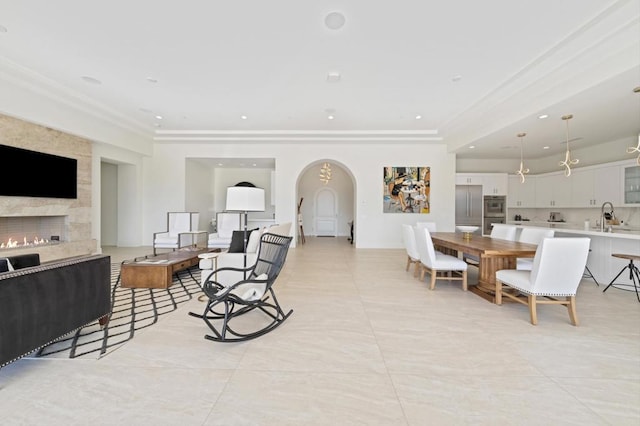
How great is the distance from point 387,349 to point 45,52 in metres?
5.58

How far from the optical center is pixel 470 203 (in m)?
7.90

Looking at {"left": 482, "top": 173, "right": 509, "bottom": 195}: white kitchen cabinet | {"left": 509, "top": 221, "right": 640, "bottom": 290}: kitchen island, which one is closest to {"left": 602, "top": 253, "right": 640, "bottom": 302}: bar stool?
{"left": 509, "top": 221, "right": 640, "bottom": 290}: kitchen island

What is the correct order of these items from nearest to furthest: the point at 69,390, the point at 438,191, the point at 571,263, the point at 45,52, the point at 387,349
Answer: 1. the point at 69,390
2. the point at 387,349
3. the point at 571,263
4. the point at 45,52
5. the point at 438,191

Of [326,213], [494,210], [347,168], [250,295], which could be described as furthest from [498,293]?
[326,213]

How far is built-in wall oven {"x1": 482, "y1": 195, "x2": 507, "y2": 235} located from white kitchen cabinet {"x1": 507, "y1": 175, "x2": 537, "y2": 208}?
30 centimetres

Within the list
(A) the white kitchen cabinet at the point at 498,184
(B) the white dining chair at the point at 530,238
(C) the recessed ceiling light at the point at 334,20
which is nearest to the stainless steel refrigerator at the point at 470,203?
(A) the white kitchen cabinet at the point at 498,184

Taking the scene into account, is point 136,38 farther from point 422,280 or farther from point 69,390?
point 422,280

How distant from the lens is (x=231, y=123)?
6512mm

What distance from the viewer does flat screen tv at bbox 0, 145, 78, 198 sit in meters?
4.54

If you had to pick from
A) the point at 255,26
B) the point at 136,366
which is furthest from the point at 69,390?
the point at 255,26

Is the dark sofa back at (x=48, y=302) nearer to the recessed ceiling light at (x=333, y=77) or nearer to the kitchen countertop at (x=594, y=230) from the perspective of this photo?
the recessed ceiling light at (x=333, y=77)

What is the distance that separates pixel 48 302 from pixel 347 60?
13.3 ft

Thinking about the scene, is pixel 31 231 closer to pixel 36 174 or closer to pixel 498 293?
pixel 36 174

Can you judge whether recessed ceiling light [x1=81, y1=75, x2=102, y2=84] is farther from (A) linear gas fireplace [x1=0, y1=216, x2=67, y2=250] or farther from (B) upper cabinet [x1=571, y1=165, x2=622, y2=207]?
(B) upper cabinet [x1=571, y1=165, x2=622, y2=207]
